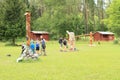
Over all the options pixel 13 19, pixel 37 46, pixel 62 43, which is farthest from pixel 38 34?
pixel 37 46

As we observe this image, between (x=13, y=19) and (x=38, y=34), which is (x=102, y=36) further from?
(x=13, y=19)

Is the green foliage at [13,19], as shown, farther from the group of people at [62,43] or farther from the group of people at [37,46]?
the group of people at [37,46]

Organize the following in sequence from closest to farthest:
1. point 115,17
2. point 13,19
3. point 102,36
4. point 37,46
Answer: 1. point 37,46
2. point 13,19
3. point 115,17
4. point 102,36

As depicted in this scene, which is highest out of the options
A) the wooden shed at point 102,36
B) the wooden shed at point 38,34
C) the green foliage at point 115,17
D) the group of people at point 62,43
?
the green foliage at point 115,17

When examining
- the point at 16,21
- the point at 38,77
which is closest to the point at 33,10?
the point at 16,21

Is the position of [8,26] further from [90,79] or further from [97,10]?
[97,10]

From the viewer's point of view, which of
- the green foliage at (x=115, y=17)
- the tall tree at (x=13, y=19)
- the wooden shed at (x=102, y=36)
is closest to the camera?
the tall tree at (x=13, y=19)

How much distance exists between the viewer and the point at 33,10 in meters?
95.9

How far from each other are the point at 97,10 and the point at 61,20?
41.1 m

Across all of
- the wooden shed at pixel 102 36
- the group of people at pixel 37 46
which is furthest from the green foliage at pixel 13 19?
the wooden shed at pixel 102 36

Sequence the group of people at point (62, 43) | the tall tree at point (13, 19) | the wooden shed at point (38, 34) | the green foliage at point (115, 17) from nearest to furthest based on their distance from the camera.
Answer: the group of people at point (62, 43)
the tall tree at point (13, 19)
the green foliage at point (115, 17)
the wooden shed at point (38, 34)

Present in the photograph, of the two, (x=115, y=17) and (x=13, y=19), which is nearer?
(x=13, y=19)

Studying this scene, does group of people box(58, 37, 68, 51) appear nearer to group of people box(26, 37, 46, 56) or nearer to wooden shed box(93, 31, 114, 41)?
group of people box(26, 37, 46, 56)

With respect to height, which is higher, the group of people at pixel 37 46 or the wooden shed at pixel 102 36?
the group of people at pixel 37 46
